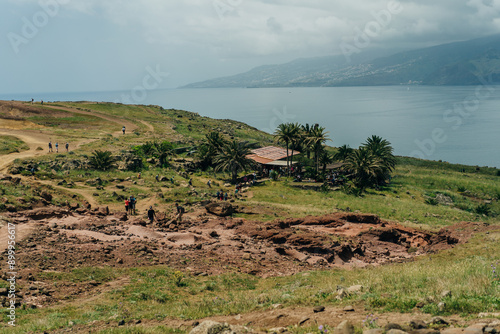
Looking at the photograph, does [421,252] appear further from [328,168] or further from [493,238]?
[328,168]

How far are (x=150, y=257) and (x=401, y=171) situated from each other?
69590 mm

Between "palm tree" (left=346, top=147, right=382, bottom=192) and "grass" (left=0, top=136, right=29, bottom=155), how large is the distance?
52.3 meters

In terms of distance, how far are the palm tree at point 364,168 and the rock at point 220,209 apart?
29833 millimetres

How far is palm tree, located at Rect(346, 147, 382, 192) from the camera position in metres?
55.8

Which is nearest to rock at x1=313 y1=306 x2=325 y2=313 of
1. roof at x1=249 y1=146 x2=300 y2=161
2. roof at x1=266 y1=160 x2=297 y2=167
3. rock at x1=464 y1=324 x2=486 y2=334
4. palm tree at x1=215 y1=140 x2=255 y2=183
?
rock at x1=464 y1=324 x2=486 y2=334

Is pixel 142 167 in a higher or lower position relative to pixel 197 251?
higher

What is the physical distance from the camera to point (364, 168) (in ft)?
183

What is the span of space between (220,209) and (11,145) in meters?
39.3

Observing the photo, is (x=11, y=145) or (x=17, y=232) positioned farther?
(x=11, y=145)

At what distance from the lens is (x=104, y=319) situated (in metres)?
12.3

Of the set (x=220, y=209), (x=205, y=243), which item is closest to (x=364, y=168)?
(x=220, y=209)

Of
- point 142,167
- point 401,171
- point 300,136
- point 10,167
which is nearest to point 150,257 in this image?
point 10,167

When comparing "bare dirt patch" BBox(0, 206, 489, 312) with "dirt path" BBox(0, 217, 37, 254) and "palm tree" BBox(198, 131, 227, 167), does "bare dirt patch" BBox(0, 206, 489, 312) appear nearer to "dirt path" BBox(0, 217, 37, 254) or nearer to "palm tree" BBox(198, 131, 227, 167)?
Answer: "dirt path" BBox(0, 217, 37, 254)

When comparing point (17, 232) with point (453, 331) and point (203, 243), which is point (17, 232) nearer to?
point (203, 243)
